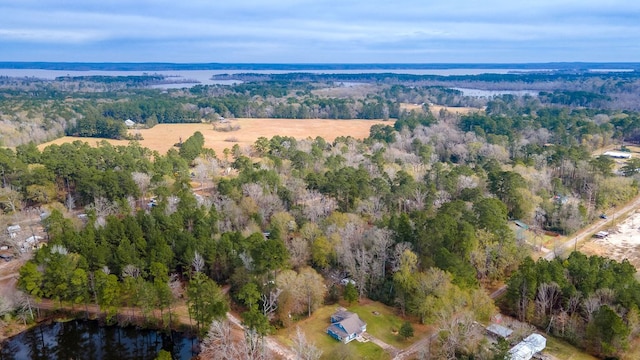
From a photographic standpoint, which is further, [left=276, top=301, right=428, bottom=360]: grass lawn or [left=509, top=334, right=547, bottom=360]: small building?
[left=276, top=301, right=428, bottom=360]: grass lawn

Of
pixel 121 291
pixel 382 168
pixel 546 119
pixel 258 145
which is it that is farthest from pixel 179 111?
pixel 121 291

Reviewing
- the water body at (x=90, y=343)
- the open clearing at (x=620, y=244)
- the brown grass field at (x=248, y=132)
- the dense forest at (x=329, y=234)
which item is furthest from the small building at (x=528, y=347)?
the brown grass field at (x=248, y=132)

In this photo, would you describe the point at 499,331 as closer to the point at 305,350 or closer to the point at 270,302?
the point at 305,350

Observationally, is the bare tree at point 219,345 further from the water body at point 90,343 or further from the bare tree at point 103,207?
the bare tree at point 103,207

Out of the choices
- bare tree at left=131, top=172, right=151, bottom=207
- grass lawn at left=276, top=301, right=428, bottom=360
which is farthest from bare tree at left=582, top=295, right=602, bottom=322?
bare tree at left=131, top=172, right=151, bottom=207

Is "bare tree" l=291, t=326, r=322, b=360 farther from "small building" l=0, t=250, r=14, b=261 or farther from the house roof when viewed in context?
"small building" l=0, t=250, r=14, b=261

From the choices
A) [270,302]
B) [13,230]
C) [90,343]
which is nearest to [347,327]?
[270,302]
